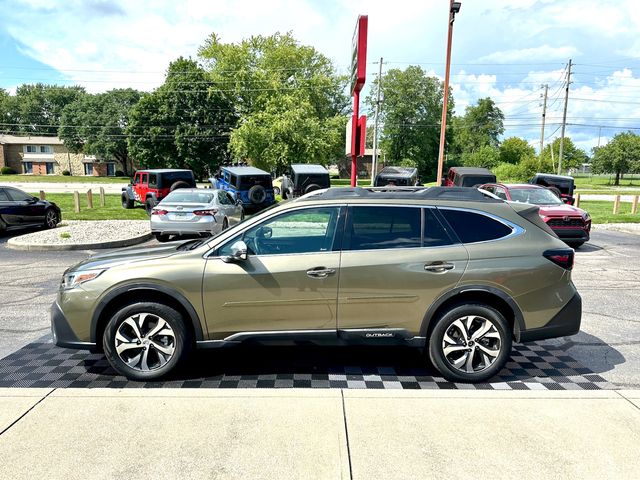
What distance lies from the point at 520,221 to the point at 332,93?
51340 mm

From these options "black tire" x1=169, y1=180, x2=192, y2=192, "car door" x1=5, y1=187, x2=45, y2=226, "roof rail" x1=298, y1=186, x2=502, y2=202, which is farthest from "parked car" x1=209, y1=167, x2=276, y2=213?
"roof rail" x1=298, y1=186, x2=502, y2=202

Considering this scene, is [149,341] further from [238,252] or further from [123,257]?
[238,252]

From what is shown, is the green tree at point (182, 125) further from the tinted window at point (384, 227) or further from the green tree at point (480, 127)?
the green tree at point (480, 127)

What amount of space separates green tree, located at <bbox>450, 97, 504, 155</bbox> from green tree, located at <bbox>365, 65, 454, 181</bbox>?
31326 millimetres

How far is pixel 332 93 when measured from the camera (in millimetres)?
52562

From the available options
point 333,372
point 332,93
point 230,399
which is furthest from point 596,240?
point 332,93

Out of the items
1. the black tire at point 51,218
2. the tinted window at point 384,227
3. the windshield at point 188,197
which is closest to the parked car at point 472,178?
the windshield at point 188,197

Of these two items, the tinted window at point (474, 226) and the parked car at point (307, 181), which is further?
the parked car at point (307, 181)

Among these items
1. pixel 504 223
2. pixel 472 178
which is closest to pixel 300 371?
pixel 504 223

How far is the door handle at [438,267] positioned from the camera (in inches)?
152

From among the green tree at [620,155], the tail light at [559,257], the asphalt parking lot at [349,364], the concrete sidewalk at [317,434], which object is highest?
the green tree at [620,155]

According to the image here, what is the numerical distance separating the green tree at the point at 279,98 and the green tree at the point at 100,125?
63.8ft

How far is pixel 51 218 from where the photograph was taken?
13828 mm

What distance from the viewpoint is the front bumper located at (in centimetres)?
391
